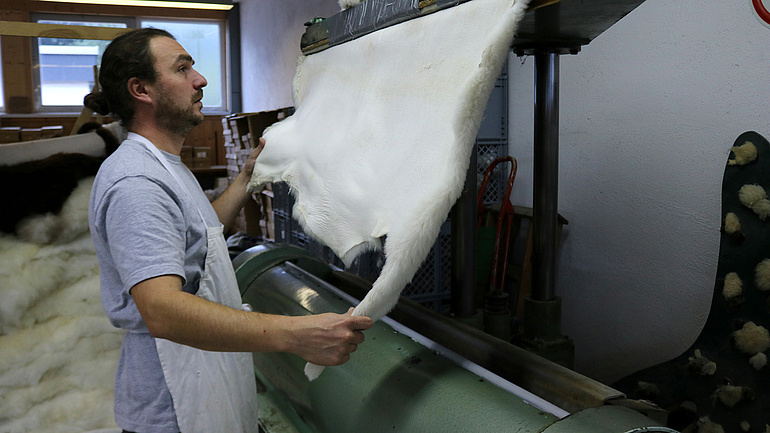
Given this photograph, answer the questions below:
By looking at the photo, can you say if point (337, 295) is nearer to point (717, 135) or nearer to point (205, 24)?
point (717, 135)

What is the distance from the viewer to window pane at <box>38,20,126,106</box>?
746 centimetres

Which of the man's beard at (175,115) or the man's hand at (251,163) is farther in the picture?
the man's hand at (251,163)

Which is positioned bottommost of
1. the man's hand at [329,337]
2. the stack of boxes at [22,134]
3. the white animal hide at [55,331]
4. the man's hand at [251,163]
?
the white animal hide at [55,331]

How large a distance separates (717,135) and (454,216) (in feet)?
3.24

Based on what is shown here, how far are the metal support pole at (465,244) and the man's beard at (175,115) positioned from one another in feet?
2.69

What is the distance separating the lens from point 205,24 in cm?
816

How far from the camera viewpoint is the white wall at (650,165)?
6.37 feet

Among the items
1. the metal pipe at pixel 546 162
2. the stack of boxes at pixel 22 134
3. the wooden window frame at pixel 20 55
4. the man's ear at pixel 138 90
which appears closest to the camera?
the man's ear at pixel 138 90

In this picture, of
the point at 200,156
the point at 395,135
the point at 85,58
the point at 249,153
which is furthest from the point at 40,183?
the point at 85,58

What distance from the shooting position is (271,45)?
6.43 meters

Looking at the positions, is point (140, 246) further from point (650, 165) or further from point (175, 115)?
point (650, 165)

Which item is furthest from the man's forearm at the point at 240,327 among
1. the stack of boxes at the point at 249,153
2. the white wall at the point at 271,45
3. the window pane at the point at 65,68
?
the window pane at the point at 65,68

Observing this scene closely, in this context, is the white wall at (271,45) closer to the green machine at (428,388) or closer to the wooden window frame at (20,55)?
the wooden window frame at (20,55)

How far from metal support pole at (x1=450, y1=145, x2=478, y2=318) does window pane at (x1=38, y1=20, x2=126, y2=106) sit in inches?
281
